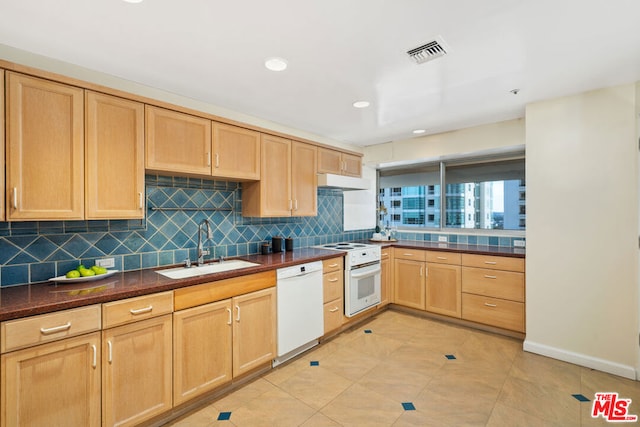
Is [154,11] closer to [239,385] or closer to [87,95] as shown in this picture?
[87,95]

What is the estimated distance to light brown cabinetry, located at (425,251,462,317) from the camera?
11.3 feet

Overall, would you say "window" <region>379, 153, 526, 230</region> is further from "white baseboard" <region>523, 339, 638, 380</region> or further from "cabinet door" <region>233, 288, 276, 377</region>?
"cabinet door" <region>233, 288, 276, 377</region>

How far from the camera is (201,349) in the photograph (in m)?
2.05

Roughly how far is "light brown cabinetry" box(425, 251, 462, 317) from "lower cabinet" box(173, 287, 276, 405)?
2.09 metres

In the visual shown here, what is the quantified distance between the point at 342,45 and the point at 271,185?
58.8 inches

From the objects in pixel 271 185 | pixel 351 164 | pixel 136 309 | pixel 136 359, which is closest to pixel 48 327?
pixel 136 309

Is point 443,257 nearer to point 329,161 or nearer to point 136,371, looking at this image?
point 329,161

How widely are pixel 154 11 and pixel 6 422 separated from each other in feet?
6.86

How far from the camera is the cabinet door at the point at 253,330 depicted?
7.41ft

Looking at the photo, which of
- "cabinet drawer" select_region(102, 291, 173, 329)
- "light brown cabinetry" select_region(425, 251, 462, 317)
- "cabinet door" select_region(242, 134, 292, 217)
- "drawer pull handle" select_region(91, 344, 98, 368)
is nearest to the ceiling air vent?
"cabinet door" select_region(242, 134, 292, 217)

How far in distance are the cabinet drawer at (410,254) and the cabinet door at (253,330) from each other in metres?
2.03

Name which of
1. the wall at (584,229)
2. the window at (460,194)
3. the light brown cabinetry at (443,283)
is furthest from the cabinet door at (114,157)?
the window at (460,194)

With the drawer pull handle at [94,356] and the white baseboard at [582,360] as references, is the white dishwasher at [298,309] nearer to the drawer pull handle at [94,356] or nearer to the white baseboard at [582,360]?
the drawer pull handle at [94,356]

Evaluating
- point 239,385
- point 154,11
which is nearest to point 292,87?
point 154,11
